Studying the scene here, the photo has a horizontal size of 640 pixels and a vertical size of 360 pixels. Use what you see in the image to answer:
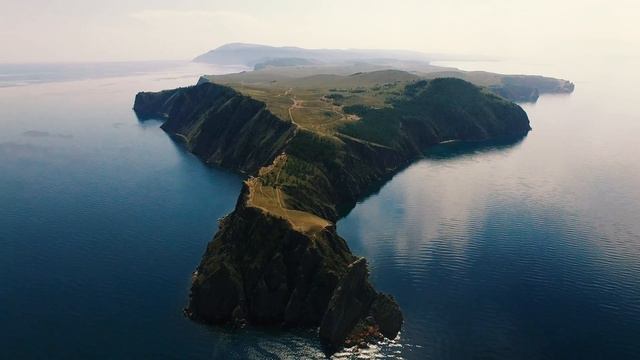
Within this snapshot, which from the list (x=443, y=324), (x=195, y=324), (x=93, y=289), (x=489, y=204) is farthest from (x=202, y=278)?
(x=489, y=204)

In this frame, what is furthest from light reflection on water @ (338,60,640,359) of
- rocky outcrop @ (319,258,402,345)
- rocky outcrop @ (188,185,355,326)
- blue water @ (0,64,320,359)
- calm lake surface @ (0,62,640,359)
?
blue water @ (0,64,320,359)

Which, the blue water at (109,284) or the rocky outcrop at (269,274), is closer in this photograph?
the blue water at (109,284)

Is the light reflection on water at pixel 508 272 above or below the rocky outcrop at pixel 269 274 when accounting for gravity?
below

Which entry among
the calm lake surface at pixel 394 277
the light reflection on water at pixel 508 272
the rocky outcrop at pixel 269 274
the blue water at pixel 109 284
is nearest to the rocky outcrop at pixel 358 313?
the calm lake surface at pixel 394 277

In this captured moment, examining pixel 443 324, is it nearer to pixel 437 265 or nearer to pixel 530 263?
pixel 437 265

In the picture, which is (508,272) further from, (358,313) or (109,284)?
(109,284)

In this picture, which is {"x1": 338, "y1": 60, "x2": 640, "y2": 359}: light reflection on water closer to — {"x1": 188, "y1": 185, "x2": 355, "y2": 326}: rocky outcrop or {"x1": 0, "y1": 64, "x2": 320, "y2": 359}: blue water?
{"x1": 188, "y1": 185, "x2": 355, "y2": 326}: rocky outcrop

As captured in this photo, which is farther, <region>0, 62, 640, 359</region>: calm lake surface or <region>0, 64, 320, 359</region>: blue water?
<region>0, 62, 640, 359</region>: calm lake surface

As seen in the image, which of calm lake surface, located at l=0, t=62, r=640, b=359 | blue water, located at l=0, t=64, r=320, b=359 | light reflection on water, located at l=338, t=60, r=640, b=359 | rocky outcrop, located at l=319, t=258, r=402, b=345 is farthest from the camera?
rocky outcrop, located at l=319, t=258, r=402, b=345

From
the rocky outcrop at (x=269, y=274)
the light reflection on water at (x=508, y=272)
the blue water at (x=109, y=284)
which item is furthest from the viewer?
the rocky outcrop at (x=269, y=274)

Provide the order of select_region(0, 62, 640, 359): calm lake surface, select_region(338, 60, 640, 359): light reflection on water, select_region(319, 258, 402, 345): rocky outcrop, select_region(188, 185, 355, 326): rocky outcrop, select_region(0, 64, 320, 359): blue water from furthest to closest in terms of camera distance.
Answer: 1. select_region(188, 185, 355, 326): rocky outcrop
2. select_region(319, 258, 402, 345): rocky outcrop
3. select_region(338, 60, 640, 359): light reflection on water
4. select_region(0, 62, 640, 359): calm lake surface
5. select_region(0, 64, 320, 359): blue water

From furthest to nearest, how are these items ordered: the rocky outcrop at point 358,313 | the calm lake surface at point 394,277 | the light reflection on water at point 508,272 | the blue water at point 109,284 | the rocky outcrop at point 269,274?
the rocky outcrop at point 269,274
the rocky outcrop at point 358,313
the light reflection on water at point 508,272
the calm lake surface at point 394,277
the blue water at point 109,284

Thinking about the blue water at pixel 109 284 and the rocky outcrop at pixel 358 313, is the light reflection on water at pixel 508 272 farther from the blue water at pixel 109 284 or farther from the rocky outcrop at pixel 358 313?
the blue water at pixel 109 284
